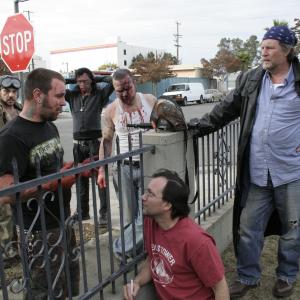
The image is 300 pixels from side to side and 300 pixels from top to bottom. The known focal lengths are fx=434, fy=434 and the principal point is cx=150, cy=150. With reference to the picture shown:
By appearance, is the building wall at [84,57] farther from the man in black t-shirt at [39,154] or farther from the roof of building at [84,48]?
the man in black t-shirt at [39,154]

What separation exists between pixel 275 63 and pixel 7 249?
2162mm

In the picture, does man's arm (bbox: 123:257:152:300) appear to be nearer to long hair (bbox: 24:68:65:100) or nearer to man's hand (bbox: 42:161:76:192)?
man's hand (bbox: 42:161:76:192)

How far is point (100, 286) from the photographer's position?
255 centimetres

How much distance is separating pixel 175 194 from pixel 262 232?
119 centimetres

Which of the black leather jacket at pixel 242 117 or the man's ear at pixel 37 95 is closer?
the man's ear at pixel 37 95

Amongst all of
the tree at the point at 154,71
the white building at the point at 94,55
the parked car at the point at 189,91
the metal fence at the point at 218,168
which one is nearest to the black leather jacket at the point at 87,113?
the metal fence at the point at 218,168

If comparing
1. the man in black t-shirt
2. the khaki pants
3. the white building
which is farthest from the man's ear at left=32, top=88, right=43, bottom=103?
the white building

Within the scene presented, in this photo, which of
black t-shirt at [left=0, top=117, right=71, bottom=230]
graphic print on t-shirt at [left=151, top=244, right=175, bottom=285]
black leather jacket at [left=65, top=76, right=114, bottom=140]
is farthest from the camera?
black leather jacket at [left=65, top=76, right=114, bottom=140]

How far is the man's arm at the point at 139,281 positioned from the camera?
2.64 m

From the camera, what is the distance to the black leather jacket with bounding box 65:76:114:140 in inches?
201

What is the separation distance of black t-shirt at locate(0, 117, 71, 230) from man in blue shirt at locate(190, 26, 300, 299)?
126 centimetres

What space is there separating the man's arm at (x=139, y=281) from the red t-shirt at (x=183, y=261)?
5 centimetres

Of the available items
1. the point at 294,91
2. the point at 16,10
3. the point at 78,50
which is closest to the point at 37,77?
the point at 294,91

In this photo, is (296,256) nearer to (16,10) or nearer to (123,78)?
(123,78)
